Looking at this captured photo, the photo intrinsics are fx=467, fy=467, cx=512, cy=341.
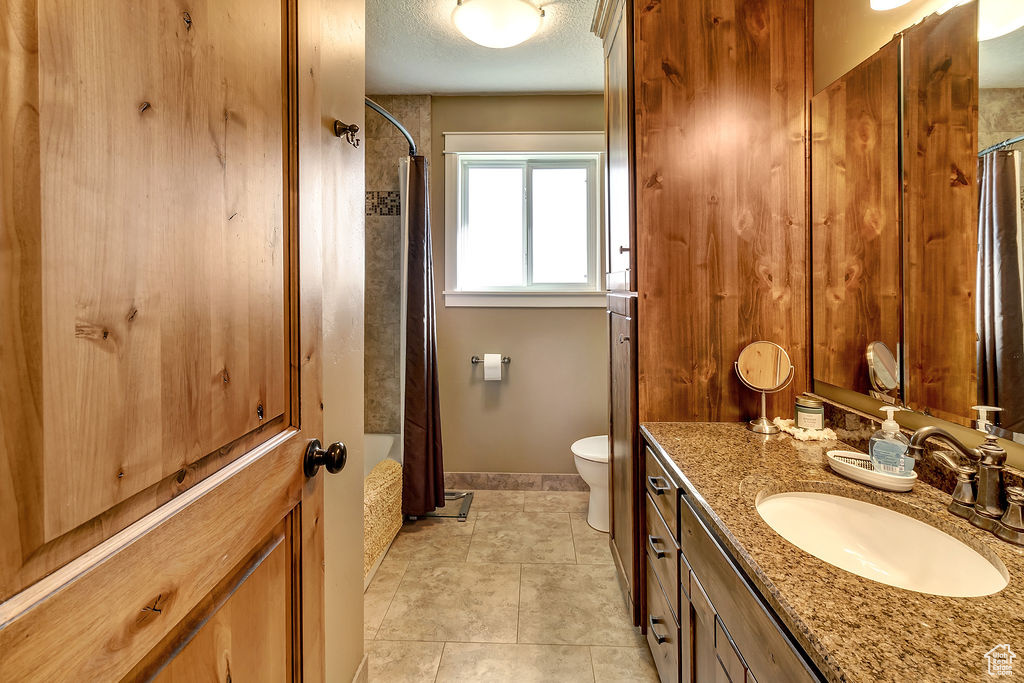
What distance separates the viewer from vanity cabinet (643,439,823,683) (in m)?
0.75

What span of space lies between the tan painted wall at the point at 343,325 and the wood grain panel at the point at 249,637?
1.25 feet

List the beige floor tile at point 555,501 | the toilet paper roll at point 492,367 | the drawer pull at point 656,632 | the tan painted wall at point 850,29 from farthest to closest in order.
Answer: the toilet paper roll at point 492,367
the beige floor tile at point 555,501
the drawer pull at point 656,632
the tan painted wall at point 850,29

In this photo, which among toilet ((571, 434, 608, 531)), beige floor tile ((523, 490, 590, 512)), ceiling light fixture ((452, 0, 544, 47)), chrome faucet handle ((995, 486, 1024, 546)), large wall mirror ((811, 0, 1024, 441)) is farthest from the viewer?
beige floor tile ((523, 490, 590, 512))

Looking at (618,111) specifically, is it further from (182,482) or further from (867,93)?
(182,482)

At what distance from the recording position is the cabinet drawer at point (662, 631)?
126cm

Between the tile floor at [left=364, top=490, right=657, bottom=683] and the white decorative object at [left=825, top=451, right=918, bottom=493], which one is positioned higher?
the white decorative object at [left=825, top=451, right=918, bottom=493]

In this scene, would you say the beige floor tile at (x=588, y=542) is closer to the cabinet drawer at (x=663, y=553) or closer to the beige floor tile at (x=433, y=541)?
the beige floor tile at (x=433, y=541)

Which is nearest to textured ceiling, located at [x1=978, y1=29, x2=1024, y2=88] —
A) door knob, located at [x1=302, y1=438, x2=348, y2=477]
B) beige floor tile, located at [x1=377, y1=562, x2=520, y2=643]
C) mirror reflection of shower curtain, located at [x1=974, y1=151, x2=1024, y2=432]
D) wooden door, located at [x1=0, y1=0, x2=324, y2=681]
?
mirror reflection of shower curtain, located at [x1=974, y1=151, x2=1024, y2=432]

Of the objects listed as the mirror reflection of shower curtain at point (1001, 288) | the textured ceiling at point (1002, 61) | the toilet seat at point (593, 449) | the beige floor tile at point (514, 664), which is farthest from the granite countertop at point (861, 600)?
the toilet seat at point (593, 449)

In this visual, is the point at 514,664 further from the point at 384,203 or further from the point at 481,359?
the point at 384,203

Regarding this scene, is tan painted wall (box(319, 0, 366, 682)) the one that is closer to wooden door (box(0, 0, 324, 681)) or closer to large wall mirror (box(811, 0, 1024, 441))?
wooden door (box(0, 0, 324, 681))

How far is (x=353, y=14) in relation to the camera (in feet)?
4.13

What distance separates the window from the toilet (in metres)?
0.96

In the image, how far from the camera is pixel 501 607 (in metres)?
1.96
